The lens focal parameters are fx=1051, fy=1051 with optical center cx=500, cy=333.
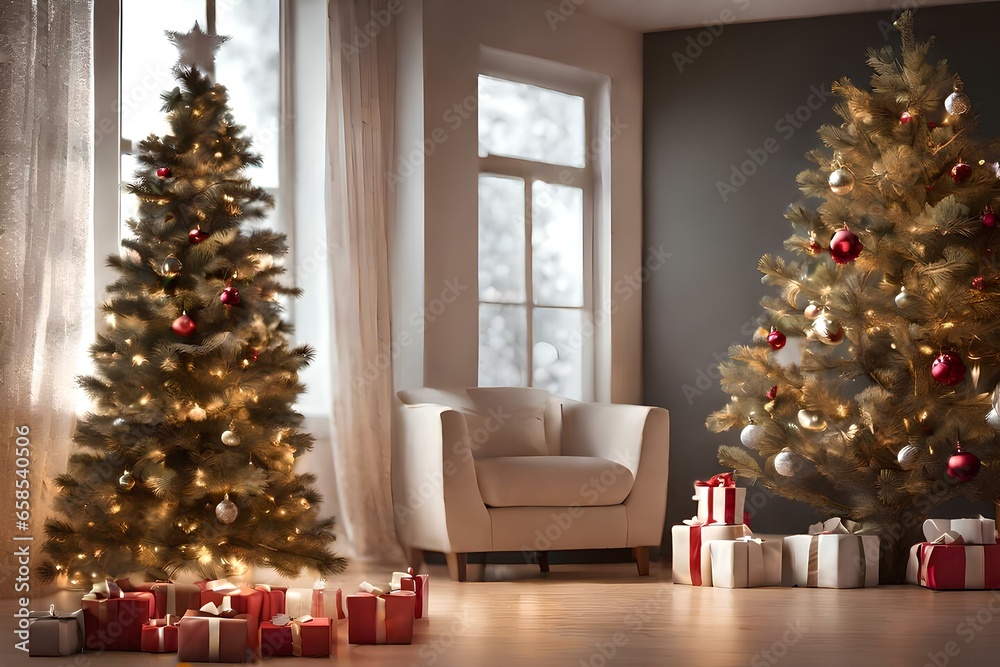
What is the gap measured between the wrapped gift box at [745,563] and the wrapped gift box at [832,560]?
0.06 metres

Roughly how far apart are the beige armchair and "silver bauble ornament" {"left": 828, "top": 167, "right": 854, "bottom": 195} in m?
1.19

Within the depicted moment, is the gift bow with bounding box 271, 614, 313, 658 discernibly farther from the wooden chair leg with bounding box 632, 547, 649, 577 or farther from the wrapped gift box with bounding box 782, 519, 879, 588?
the wrapped gift box with bounding box 782, 519, 879, 588

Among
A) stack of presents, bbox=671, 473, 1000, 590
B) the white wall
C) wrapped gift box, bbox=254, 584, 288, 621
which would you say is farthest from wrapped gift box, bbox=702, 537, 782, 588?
wrapped gift box, bbox=254, 584, 288, 621

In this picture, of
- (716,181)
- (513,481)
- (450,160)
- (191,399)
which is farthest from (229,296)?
(716,181)

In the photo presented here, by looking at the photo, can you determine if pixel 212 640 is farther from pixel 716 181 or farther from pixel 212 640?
pixel 716 181

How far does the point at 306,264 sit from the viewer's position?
16.0 ft

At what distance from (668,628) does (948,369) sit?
1666 millimetres

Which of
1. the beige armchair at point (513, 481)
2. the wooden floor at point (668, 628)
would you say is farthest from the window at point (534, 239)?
the wooden floor at point (668, 628)

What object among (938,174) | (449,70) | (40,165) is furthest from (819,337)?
(40,165)

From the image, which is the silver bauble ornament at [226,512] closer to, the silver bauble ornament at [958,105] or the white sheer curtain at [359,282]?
the white sheer curtain at [359,282]

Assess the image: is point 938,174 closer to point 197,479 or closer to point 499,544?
point 499,544

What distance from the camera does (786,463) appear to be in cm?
429

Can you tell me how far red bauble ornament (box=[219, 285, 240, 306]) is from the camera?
3605 millimetres

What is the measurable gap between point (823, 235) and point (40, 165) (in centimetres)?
316
